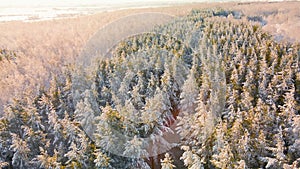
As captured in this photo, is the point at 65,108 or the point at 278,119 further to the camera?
the point at 65,108

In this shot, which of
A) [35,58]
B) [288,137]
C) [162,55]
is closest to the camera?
[288,137]

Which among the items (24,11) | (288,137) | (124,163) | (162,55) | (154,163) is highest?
(24,11)

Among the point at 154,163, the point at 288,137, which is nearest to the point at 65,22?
the point at 154,163

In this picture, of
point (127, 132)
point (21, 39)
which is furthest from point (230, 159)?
point (21, 39)

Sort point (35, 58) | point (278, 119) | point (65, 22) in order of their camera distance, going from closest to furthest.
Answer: point (278, 119), point (35, 58), point (65, 22)

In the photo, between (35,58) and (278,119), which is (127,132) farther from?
(35,58)

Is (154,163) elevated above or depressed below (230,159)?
below
